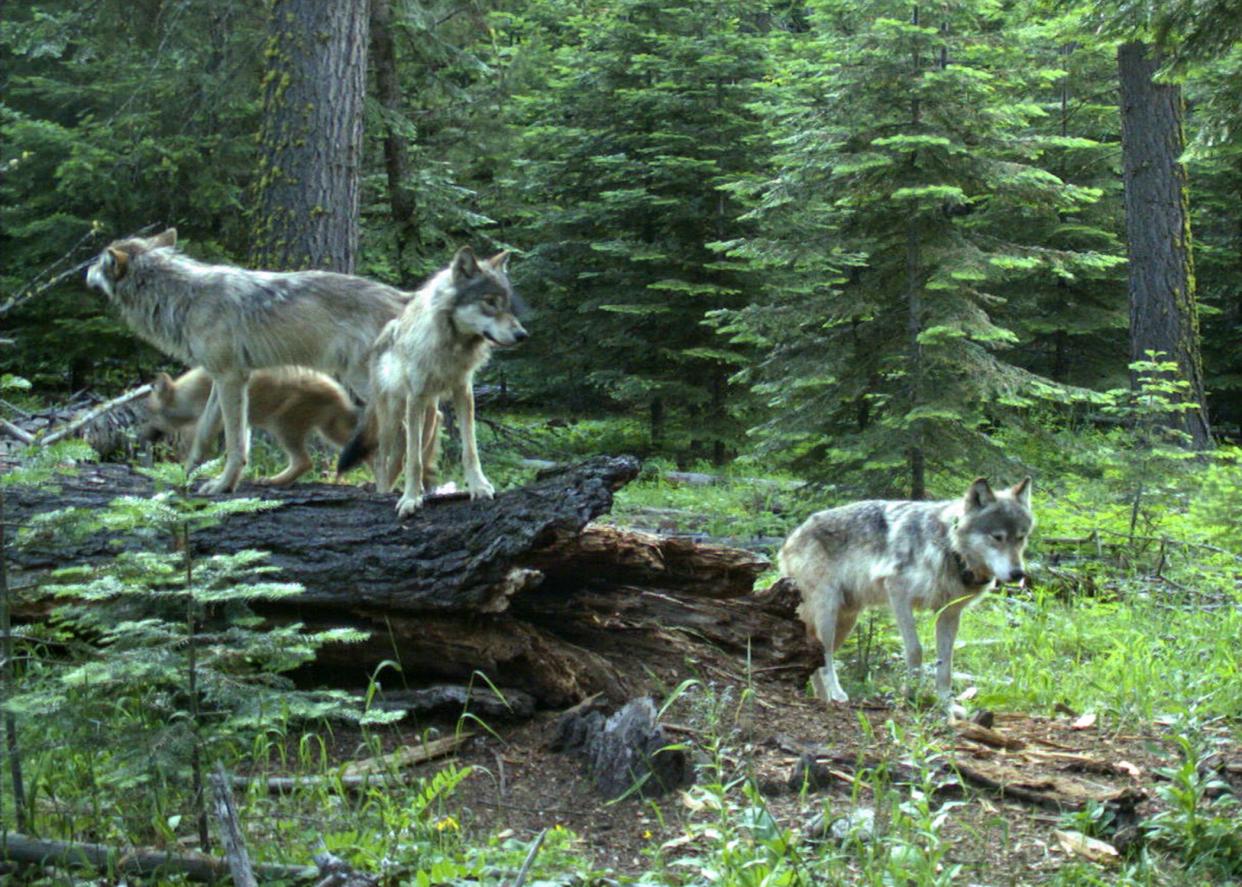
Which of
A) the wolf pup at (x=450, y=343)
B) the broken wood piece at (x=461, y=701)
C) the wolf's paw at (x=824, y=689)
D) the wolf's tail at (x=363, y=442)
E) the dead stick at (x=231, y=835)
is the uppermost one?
the wolf pup at (x=450, y=343)

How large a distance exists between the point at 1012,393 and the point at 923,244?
1.77m

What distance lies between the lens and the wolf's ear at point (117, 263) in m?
7.24

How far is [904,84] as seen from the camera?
1108 cm

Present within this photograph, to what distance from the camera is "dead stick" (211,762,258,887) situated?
355 centimetres

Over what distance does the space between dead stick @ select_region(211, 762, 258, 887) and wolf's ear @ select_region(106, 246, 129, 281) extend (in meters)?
4.53

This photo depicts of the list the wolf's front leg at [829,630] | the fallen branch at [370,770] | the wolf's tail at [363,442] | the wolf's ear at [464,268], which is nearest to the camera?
the fallen branch at [370,770]

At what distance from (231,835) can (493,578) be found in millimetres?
1815

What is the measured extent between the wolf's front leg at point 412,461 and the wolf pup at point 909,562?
2736mm

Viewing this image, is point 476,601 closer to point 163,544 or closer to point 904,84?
point 163,544

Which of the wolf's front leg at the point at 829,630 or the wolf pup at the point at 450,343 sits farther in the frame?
the wolf's front leg at the point at 829,630

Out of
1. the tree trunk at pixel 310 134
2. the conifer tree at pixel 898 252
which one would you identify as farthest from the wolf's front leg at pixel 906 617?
the tree trunk at pixel 310 134

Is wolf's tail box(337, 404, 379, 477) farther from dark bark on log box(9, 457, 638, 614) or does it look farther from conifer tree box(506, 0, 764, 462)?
conifer tree box(506, 0, 764, 462)

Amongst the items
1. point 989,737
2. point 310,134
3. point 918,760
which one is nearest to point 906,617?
point 989,737

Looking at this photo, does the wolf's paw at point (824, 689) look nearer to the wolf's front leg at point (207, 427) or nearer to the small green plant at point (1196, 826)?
the small green plant at point (1196, 826)
